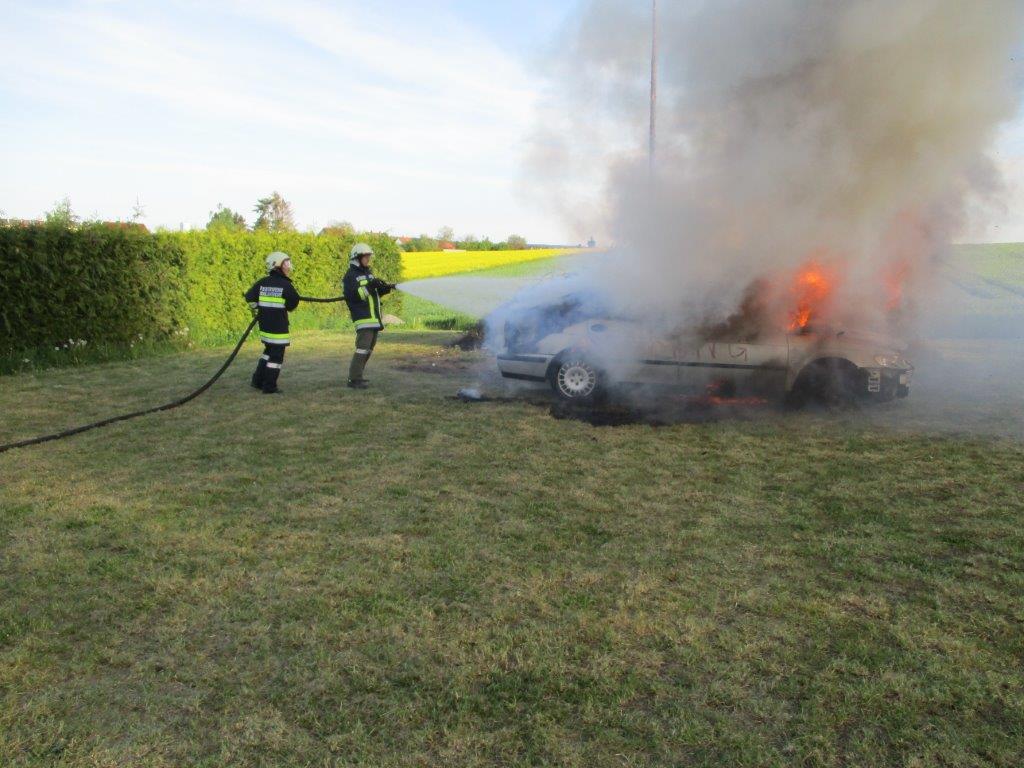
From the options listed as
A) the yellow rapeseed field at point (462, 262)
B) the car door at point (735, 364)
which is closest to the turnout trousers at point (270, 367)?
the car door at point (735, 364)

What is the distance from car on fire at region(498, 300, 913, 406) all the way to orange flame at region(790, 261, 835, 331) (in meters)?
0.19

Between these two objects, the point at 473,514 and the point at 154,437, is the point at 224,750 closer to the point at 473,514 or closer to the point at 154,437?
the point at 473,514

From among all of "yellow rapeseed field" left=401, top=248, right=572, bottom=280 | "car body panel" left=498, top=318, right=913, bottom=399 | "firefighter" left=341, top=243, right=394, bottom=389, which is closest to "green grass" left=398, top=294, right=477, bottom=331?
"yellow rapeseed field" left=401, top=248, right=572, bottom=280

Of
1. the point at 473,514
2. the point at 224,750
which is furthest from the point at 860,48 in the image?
the point at 224,750

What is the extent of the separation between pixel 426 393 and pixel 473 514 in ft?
15.4

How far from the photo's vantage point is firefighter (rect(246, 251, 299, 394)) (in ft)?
30.1

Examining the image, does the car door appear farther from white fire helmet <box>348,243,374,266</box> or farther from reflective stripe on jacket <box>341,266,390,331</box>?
white fire helmet <box>348,243,374,266</box>

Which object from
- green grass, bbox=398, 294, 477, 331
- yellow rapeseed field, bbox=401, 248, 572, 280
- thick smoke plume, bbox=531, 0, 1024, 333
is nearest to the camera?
thick smoke plume, bbox=531, 0, 1024, 333

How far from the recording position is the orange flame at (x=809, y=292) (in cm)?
791

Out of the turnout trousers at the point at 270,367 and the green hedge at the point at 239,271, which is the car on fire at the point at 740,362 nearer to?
the turnout trousers at the point at 270,367

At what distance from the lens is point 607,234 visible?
27.4 ft

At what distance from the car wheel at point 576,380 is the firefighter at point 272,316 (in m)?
3.71

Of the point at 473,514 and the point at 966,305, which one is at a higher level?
the point at 966,305

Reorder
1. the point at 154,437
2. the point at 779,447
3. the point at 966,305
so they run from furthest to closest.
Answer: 1. the point at 966,305
2. the point at 154,437
3. the point at 779,447
